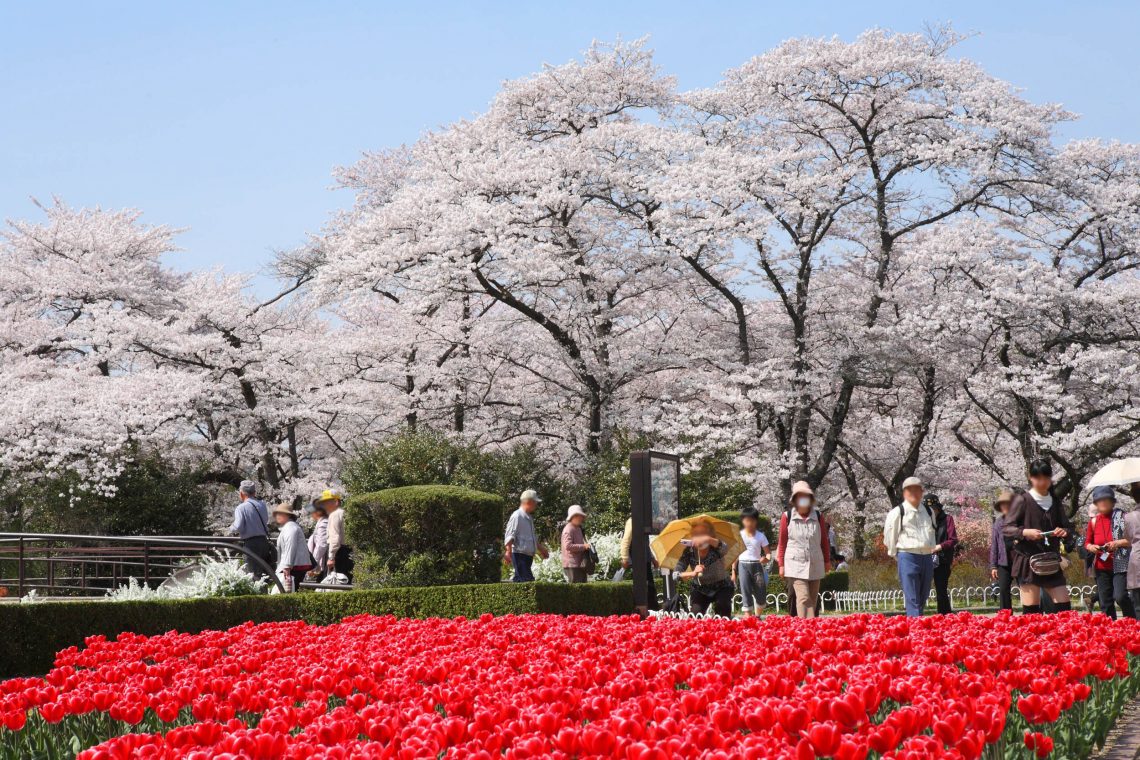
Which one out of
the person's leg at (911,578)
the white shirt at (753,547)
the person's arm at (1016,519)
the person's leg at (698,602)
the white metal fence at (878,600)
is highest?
the person's arm at (1016,519)

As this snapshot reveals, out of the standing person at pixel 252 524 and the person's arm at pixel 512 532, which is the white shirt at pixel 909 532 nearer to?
the person's arm at pixel 512 532

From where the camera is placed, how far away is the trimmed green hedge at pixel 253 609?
10.4 meters

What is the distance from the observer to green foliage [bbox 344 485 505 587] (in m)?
14.7

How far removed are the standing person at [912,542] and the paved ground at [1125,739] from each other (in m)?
4.63

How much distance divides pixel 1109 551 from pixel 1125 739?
5526mm

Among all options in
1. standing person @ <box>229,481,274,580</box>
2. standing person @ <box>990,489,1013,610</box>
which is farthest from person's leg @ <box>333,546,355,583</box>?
standing person @ <box>990,489,1013,610</box>

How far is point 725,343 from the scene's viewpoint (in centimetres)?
2923

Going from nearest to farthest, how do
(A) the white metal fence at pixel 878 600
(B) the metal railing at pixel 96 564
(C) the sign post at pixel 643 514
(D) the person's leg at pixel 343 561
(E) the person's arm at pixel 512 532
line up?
1. (C) the sign post at pixel 643 514
2. (E) the person's arm at pixel 512 532
3. (D) the person's leg at pixel 343 561
4. (B) the metal railing at pixel 96 564
5. (A) the white metal fence at pixel 878 600

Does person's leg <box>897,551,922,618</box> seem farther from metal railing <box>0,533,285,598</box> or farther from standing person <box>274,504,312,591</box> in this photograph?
metal railing <box>0,533,285,598</box>

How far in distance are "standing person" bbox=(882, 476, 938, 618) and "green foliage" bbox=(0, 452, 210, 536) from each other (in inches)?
763

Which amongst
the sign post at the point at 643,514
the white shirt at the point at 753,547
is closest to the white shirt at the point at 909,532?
the sign post at the point at 643,514

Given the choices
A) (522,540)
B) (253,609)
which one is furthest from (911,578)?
(253,609)

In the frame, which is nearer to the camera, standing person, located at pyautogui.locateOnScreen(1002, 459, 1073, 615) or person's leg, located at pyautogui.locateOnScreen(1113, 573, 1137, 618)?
person's leg, located at pyautogui.locateOnScreen(1113, 573, 1137, 618)

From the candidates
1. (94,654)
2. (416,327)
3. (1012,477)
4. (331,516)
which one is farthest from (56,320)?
Result: (94,654)
